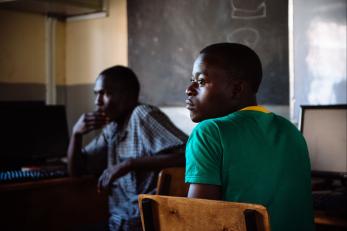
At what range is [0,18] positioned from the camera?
359 centimetres

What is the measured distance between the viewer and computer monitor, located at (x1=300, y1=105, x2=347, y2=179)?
255cm

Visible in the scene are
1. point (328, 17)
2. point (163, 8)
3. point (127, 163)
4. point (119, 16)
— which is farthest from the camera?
point (119, 16)

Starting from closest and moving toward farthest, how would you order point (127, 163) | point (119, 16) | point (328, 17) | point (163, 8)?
point (127, 163)
point (328, 17)
point (163, 8)
point (119, 16)

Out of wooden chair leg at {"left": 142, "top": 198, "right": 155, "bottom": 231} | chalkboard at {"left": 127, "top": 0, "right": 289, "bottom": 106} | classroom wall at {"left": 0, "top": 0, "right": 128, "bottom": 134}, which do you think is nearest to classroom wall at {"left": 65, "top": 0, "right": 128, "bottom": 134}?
classroom wall at {"left": 0, "top": 0, "right": 128, "bottom": 134}

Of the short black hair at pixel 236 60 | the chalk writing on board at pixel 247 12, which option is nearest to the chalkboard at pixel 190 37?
the chalk writing on board at pixel 247 12

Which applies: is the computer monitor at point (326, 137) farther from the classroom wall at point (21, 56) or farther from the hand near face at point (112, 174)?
the classroom wall at point (21, 56)

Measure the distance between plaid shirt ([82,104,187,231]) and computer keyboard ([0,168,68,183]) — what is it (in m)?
0.30

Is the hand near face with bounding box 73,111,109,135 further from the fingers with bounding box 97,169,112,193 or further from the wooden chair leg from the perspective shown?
the wooden chair leg

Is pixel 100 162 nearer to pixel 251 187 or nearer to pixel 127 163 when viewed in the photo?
pixel 127 163

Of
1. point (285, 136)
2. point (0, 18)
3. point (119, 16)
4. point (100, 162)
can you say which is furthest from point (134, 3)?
point (285, 136)

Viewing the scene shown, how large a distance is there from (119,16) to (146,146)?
132 centimetres

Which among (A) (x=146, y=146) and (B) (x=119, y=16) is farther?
(B) (x=119, y=16)

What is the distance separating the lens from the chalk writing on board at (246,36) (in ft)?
9.86

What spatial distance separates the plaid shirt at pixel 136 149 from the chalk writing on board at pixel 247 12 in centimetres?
77
